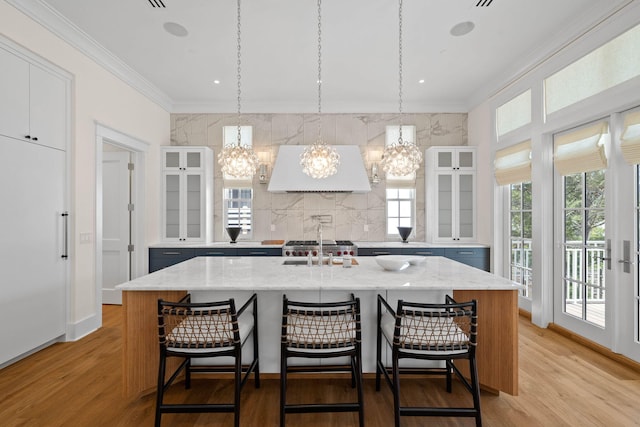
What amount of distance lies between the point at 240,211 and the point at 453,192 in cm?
348

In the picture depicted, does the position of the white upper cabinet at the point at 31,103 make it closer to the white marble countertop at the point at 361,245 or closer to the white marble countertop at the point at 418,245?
the white marble countertop at the point at 361,245

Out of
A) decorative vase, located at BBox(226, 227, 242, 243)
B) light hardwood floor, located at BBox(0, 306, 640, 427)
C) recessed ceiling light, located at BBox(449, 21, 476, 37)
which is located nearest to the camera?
light hardwood floor, located at BBox(0, 306, 640, 427)

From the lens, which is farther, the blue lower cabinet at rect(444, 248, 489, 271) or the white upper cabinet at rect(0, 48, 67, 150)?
the blue lower cabinet at rect(444, 248, 489, 271)

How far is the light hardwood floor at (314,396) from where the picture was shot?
190 centimetres

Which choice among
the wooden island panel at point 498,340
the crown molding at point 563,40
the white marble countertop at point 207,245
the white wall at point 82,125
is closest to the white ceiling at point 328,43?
the crown molding at point 563,40

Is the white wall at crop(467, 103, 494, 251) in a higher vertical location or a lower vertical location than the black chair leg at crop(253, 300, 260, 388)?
higher

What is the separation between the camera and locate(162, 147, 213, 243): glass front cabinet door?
192 inches

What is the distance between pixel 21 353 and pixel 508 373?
382 centimetres

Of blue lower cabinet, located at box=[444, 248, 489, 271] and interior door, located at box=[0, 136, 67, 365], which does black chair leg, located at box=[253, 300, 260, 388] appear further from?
blue lower cabinet, located at box=[444, 248, 489, 271]

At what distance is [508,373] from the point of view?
2.04 metres

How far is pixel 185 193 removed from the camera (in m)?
4.88

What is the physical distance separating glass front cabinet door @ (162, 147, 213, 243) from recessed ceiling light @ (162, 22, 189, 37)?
75.5 inches

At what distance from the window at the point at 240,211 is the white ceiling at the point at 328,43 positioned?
5.19 feet

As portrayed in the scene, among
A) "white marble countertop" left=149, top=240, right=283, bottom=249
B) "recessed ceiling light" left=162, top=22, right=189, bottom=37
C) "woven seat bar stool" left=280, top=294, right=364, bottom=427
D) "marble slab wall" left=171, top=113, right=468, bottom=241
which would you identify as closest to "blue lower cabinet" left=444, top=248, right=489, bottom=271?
"marble slab wall" left=171, top=113, right=468, bottom=241
